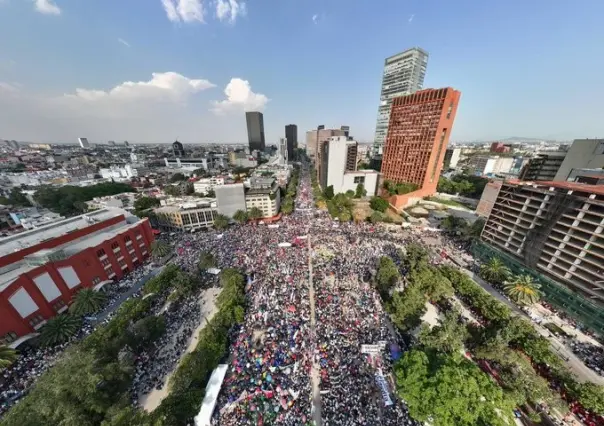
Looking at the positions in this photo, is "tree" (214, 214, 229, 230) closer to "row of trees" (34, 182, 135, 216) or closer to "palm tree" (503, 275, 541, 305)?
"row of trees" (34, 182, 135, 216)

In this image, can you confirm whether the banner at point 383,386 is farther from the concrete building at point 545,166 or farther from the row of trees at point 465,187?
the row of trees at point 465,187

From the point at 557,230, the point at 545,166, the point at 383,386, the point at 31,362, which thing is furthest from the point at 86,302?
the point at 545,166

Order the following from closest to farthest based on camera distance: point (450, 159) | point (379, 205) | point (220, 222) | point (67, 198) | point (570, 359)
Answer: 1. point (570, 359)
2. point (220, 222)
3. point (379, 205)
4. point (67, 198)
5. point (450, 159)

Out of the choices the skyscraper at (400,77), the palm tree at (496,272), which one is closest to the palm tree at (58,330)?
the palm tree at (496,272)

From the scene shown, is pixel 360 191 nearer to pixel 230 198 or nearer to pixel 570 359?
pixel 230 198

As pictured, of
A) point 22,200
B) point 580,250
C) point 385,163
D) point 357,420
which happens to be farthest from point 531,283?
point 22,200

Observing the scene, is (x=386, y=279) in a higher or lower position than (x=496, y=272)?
lower

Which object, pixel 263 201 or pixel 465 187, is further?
pixel 465 187
